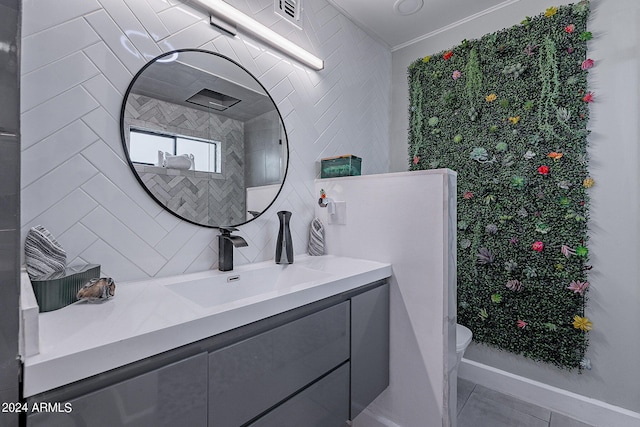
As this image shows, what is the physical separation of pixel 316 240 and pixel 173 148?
91cm

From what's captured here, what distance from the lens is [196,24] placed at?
132cm

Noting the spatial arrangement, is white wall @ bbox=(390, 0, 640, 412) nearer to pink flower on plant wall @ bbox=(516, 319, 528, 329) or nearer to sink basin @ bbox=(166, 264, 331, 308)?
pink flower on plant wall @ bbox=(516, 319, 528, 329)

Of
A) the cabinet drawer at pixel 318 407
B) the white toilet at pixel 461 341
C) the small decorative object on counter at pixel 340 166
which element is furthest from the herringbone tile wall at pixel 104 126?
the white toilet at pixel 461 341

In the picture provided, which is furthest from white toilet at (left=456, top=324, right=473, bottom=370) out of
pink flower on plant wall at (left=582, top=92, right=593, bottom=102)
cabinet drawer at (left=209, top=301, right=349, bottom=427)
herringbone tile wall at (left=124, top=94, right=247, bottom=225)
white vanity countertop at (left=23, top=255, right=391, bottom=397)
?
pink flower on plant wall at (left=582, top=92, right=593, bottom=102)

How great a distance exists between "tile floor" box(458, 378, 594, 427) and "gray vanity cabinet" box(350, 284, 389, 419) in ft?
2.19

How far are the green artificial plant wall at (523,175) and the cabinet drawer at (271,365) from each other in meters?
1.36

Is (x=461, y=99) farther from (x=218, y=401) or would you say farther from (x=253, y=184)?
(x=218, y=401)

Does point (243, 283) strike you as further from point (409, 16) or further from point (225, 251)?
point (409, 16)

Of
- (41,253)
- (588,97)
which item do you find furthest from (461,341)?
(41,253)

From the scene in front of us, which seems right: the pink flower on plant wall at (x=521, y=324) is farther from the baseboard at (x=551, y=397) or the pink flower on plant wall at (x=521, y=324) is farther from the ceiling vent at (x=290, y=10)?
the ceiling vent at (x=290, y=10)

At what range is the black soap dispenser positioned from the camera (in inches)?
59.8

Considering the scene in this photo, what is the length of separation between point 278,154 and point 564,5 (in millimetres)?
1952

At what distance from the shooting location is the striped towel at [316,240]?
1766mm

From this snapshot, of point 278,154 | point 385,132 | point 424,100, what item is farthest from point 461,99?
point 278,154
